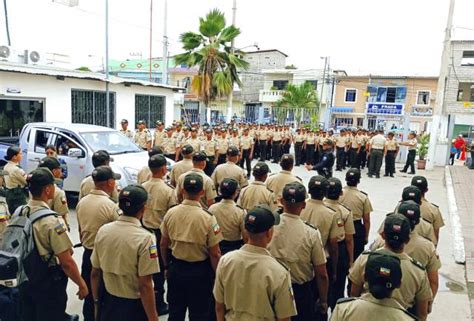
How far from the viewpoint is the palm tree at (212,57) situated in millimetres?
16500

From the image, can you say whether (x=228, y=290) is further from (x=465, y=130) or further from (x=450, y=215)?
(x=465, y=130)

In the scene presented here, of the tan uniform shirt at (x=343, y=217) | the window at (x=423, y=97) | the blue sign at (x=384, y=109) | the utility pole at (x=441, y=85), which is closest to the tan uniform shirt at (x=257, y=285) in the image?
the tan uniform shirt at (x=343, y=217)

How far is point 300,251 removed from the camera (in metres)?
3.02

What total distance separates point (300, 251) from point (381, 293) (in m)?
1.06

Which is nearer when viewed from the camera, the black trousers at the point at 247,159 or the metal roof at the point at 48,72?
the metal roof at the point at 48,72

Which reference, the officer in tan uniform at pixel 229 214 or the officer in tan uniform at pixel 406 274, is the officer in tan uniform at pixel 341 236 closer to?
the officer in tan uniform at pixel 229 214

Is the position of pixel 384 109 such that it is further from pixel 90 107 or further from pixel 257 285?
pixel 257 285

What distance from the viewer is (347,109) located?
32750mm

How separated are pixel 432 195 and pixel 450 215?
266cm

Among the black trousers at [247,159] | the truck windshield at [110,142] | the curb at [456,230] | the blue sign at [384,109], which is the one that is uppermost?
the blue sign at [384,109]

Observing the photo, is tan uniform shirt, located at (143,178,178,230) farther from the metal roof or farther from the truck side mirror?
the metal roof

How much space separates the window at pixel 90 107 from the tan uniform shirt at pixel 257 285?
37.5 ft

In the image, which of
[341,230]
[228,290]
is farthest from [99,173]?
[341,230]

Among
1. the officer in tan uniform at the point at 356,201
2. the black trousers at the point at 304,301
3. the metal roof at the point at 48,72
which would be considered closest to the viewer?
the black trousers at the point at 304,301
